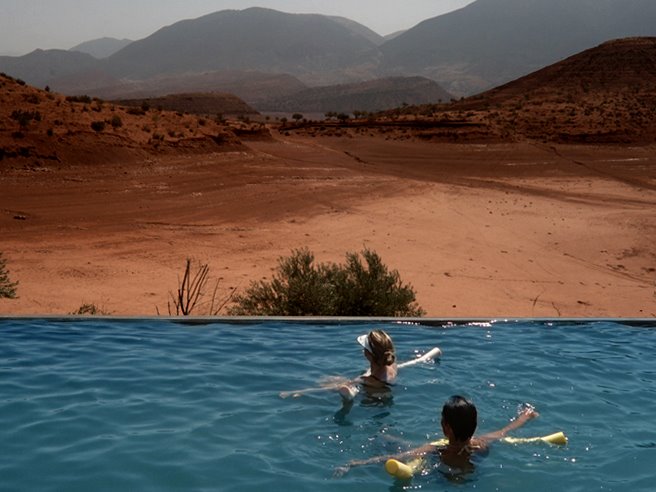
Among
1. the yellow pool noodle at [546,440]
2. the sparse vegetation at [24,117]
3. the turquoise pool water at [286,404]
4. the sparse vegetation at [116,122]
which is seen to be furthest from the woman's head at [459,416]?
the sparse vegetation at [116,122]

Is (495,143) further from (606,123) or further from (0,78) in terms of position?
(0,78)

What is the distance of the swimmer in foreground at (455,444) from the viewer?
5.12m

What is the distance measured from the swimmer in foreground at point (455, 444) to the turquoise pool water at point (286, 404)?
94mm

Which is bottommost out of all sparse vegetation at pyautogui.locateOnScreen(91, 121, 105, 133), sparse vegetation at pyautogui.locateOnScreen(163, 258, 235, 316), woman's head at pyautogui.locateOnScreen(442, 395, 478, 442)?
sparse vegetation at pyautogui.locateOnScreen(163, 258, 235, 316)

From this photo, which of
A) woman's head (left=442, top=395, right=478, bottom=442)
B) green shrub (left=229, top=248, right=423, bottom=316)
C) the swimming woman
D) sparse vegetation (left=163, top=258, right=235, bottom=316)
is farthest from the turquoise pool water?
sparse vegetation (left=163, top=258, right=235, bottom=316)

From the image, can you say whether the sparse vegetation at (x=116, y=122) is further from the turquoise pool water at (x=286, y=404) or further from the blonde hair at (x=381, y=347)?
the blonde hair at (x=381, y=347)

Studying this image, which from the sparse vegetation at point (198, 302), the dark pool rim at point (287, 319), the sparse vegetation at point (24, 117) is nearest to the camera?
the dark pool rim at point (287, 319)

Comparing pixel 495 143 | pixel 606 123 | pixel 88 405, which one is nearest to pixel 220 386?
pixel 88 405

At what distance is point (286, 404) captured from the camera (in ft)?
21.1

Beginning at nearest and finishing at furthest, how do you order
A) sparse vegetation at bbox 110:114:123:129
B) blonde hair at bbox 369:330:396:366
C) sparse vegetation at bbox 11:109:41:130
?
blonde hair at bbox 369:330:396:366
sparse vegetation at bbox 11:109:41:130
sparse vegetation at bbox 110:114:123:129

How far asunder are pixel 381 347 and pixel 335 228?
1119 centimetres

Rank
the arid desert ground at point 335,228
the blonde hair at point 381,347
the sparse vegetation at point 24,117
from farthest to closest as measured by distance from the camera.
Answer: the sparse vegetation at point 24,117
the arid desert ground at point 335,228
the blonde hair at point 381,347

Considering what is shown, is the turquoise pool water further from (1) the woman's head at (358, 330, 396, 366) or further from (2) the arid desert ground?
(2) the arid desert ground

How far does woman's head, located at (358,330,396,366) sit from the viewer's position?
625cm
